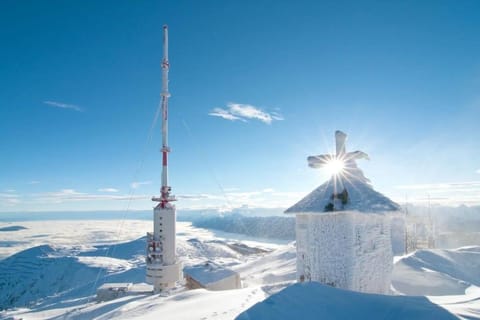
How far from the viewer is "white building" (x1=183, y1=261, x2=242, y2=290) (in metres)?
25.5

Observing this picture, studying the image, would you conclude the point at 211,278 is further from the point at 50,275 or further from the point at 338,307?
the point at 50,275

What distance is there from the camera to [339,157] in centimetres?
1397

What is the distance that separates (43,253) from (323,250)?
3741 inches

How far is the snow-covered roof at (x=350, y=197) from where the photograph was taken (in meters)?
12.1

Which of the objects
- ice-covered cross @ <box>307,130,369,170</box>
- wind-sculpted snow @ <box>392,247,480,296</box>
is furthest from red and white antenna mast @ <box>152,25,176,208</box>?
wind-sculpted snow @ <box>392,247,480,296</box>

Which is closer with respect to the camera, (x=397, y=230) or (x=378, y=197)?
(x=378, y=197)

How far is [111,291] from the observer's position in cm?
2756

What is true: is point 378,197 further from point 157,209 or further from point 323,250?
point 157,209

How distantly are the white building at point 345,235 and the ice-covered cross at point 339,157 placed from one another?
595mm

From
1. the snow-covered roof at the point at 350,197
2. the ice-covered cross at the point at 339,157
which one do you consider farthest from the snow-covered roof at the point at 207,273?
Result: the ice-covered cross at the point at 339,157

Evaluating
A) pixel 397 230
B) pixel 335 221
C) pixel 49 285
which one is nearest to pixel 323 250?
pixel 335 221

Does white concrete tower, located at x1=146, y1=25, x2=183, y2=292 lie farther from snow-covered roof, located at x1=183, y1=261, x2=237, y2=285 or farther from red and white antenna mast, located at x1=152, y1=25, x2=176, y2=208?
snow-covered roof, located at x1=183, y1=261, x2=237, y2=285

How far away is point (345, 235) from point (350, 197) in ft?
5.00

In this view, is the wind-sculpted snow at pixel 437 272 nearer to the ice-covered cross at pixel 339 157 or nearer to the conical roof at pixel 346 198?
the conical roof at pixel 346 198
